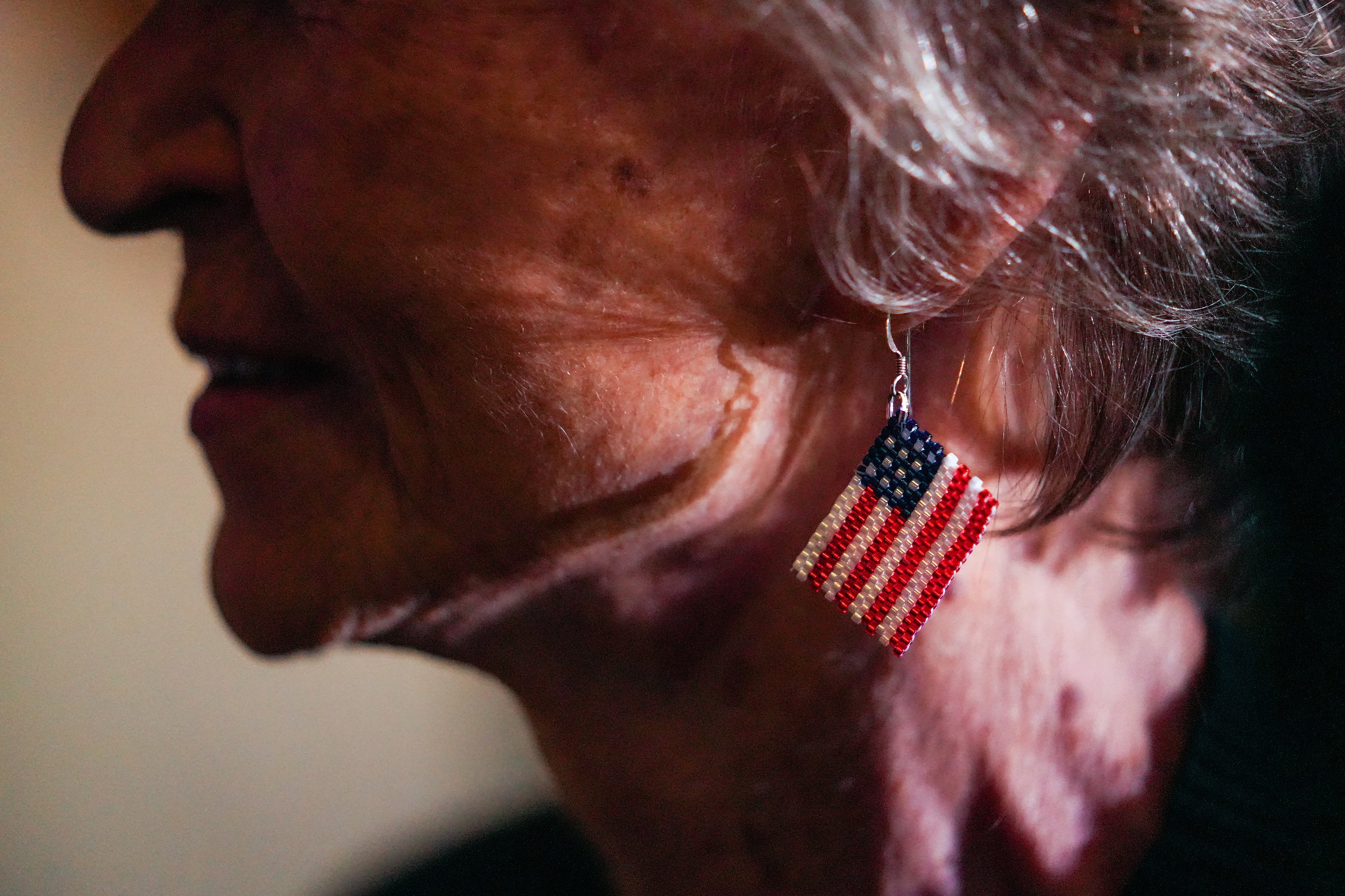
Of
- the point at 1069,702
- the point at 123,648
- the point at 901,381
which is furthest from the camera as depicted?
the point at 123,648

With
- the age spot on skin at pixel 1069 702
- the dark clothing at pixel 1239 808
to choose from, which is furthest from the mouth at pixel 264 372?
the dark clothing at pixel 1239 808

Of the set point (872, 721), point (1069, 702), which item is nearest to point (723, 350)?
point (872, 721)

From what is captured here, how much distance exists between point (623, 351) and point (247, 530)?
1.10 ft

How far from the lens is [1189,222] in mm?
539

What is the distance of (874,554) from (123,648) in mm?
1116

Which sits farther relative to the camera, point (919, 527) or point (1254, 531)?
point (1254, 531)

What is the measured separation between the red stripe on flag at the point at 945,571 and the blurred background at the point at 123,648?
3.26 ft

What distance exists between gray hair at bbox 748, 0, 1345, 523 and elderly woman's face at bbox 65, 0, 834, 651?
1.9 inches

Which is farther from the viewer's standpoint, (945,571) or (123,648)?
(123,648)

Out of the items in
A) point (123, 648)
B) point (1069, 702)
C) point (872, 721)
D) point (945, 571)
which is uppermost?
point (123, 648)

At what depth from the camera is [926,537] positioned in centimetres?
52

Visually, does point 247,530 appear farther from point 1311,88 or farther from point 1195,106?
point 1311,88

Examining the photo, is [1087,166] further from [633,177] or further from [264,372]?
[264,372]

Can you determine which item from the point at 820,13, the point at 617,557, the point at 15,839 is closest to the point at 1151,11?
the point at 820,13
